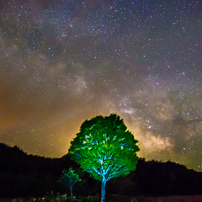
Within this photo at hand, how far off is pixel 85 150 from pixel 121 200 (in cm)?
737

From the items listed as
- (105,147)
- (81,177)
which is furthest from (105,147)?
(81,177)

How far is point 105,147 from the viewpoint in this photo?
2450 cm

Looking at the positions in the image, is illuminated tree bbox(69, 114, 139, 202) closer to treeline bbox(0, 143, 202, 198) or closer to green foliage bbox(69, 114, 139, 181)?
green foliage bbox(69, 114, 139, 181)

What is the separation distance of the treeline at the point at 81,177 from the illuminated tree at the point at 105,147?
7032 mm

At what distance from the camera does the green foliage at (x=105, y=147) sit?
24578 mm

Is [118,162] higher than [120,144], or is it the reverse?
[120,144]

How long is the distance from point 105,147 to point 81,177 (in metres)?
12.4

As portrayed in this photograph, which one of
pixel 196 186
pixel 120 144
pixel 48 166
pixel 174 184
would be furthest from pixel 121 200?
pixel 196 186

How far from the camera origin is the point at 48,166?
3988 centimetres

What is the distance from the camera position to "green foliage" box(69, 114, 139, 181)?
24.6 metres

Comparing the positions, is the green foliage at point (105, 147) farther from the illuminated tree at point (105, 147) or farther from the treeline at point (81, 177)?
the treeline at point (81, 177)

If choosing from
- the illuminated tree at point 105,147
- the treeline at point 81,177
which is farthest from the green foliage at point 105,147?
the treeline at point 81,177

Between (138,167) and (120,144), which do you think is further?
(138,167)

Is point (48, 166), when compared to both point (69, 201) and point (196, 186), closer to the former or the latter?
point (69, 201)
